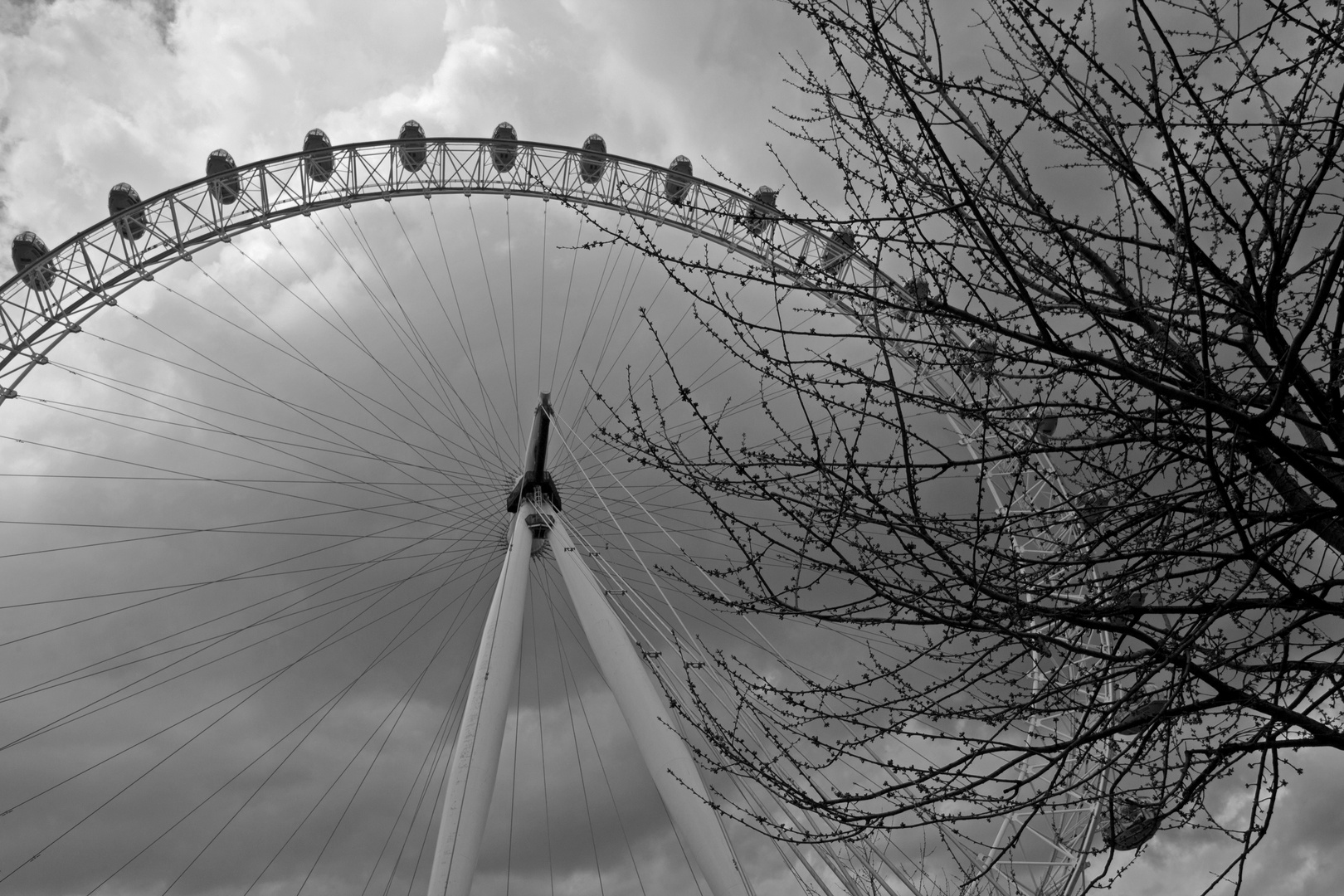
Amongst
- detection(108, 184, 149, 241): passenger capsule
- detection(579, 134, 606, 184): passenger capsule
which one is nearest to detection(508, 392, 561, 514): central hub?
detection(579, 134, 606, 184): passenger capsule

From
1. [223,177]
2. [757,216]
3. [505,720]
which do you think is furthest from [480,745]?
[223,177]

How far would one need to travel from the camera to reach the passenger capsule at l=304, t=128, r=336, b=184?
80.7ft

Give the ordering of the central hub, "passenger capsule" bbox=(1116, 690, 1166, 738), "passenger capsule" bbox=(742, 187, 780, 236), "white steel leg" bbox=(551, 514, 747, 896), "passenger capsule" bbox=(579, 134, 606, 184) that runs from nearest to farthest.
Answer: "passenger capsule" bbox=(1116, 690, 1166, 738), "passenger capsule" bbox=(742, 187, 780, 236), "white steel leg" bbox=(551, 514, 747, 896), the central hub, "passenger capsule" bbox=(579, 134, 606, 184)

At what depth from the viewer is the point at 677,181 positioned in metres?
26.0

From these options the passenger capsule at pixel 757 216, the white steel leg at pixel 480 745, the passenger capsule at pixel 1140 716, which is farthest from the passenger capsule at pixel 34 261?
the passenger capsule at pixel 1140 716

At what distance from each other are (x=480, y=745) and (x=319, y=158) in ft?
51.5

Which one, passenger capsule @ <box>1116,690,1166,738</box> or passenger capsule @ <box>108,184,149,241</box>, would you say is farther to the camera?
passenger capsule @ <box>108,184,149,241</box>

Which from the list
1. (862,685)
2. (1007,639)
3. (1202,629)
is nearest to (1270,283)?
(1202,629)

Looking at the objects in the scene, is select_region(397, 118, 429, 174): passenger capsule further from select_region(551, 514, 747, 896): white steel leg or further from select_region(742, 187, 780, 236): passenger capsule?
select_region(742, 187, 780, 236): passenger capsule

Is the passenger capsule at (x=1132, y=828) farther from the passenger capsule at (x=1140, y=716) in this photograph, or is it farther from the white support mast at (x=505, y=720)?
the white support mast at (x=505, y=720)

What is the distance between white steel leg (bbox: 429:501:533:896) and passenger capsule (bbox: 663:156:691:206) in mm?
11896

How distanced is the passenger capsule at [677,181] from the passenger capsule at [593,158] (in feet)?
5.38

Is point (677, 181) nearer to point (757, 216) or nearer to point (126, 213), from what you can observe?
point (126, 213)

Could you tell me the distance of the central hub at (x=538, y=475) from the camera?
20.8m
